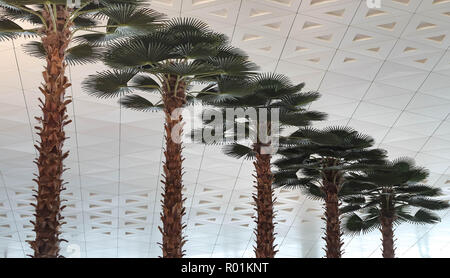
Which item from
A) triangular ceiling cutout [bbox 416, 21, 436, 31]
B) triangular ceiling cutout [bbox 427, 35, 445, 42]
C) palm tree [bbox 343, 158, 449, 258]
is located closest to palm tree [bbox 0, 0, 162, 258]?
palm tree [bbox 343, 158, 449, 258]

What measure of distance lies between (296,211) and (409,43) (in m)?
16.3

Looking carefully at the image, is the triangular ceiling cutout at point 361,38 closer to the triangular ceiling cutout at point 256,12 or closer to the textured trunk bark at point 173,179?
the triangular ceiling cutout at point 256,12

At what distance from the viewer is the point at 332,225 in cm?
1694

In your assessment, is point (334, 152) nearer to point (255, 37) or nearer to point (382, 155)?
point (382, 155)

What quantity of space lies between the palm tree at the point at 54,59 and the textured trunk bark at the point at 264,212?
528cm

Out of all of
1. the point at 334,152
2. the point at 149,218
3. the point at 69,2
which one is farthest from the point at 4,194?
the point at 69,2

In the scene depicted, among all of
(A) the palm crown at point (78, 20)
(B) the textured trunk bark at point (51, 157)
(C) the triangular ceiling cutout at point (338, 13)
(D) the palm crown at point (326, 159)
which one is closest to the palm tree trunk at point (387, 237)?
(D) the palm crown at point (326, 159)

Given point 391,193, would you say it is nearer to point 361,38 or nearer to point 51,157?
point 361,38

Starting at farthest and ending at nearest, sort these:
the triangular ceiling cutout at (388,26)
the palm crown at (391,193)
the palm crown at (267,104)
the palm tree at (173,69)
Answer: the triangular ceiling cutout at (388,26) < the palm crown at (391,193) < the palm crown at (267,104) < the palm tree at (173,69)

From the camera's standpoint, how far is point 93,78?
41.6 ft

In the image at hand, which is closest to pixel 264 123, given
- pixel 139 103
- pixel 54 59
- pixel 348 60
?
pixel 139 103

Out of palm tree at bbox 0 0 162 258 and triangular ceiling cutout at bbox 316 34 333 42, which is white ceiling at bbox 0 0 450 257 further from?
palm tree at bbox 0 0 162 258

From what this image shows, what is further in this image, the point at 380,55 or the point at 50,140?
the point at 380,55

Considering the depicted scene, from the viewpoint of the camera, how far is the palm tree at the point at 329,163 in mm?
16656
